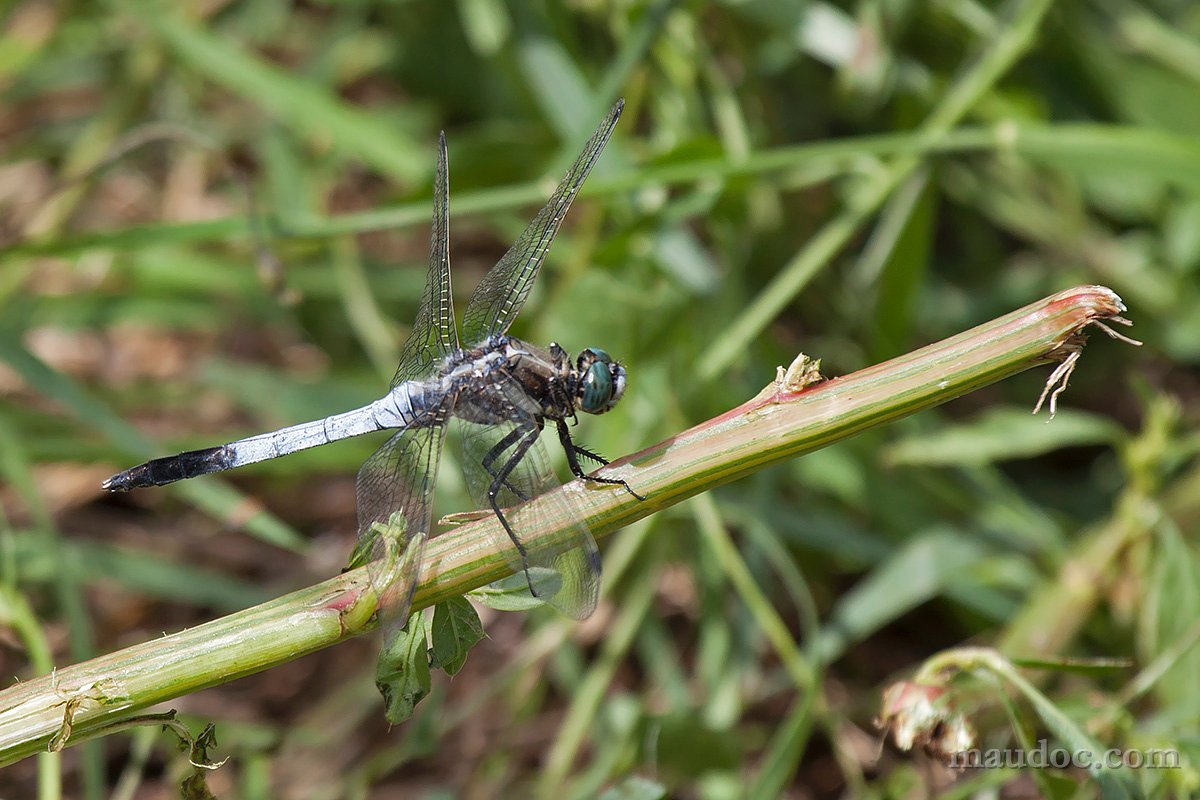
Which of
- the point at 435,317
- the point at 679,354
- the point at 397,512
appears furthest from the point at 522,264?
the point at 397,512

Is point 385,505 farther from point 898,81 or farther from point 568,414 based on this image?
point 898,81

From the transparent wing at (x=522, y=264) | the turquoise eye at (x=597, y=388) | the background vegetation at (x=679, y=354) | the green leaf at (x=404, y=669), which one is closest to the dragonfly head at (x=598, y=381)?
the turquoise eye at (x=597, y=388)

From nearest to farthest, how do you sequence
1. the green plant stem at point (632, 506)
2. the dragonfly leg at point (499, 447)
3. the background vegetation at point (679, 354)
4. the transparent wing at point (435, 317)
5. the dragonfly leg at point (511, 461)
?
1. the green plant stem at point (632, 506)
2. the dragonfly leg at point (511, 461)
3. the dragonfly leg at point (499, 447)
4. the transparent wing at point (435, 317)
5. the background vegetation at point (679, 354)

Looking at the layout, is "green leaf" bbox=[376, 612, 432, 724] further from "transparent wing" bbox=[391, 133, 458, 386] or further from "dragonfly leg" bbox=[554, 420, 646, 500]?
"transparent wing" bbox=[391, 133, 458, 386]

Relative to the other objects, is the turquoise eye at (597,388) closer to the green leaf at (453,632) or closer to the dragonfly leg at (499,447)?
the dragonfly leg at (499,447)

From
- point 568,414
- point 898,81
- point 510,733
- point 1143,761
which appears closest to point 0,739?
point 568,414

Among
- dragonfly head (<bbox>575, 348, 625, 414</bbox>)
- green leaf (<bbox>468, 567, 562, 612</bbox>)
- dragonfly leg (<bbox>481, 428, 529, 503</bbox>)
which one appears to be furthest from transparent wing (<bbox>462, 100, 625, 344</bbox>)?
green leaf (<bbox>468, 567, 562, 612</bbox>)
